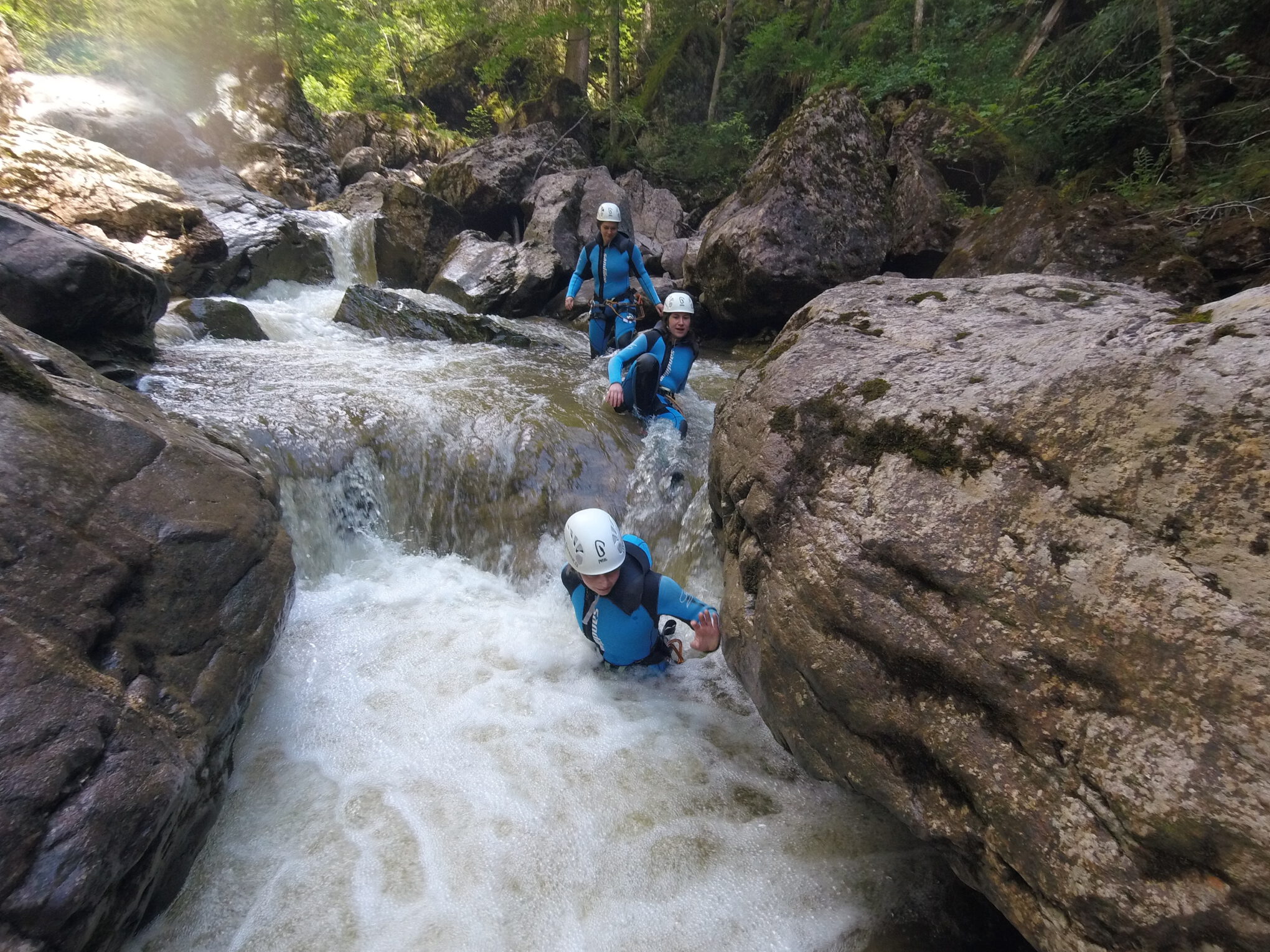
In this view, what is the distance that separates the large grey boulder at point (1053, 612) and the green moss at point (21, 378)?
3.45m

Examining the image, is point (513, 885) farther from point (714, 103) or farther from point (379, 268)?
point (714, 103)

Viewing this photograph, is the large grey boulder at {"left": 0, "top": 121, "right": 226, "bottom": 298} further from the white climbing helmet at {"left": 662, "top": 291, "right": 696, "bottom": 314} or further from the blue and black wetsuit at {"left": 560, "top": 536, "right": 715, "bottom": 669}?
the blue and black wetsuit at {"left": 560, "top": 536, "right": 715, "bottom": 669}

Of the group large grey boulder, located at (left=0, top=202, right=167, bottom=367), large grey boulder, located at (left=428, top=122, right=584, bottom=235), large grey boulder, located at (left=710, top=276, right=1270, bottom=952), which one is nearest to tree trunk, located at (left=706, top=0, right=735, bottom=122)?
large grey boulder, located at (left=428, top=122, right=584, bottom=235)

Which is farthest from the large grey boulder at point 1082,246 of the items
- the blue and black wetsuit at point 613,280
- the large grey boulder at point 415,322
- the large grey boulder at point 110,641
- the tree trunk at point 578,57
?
the tree trunk at point 578,57

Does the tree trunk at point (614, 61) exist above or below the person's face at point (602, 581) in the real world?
above

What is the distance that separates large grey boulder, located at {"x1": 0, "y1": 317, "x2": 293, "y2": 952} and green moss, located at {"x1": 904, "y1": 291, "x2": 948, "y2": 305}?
3.97 m

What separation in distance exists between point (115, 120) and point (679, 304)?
13557 mm

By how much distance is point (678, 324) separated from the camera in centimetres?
629

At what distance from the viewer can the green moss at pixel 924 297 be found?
134 inches

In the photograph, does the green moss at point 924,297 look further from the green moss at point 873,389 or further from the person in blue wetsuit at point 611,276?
the person in blue wetsuit at point 611,276

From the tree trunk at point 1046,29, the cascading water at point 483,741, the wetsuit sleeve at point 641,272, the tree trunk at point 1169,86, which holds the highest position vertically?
the tree trunk at point 1046,29

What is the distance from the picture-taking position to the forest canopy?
620 cm

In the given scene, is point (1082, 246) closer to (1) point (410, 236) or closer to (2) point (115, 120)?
(1) point (410, 236)

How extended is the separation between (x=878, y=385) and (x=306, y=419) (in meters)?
4.72
